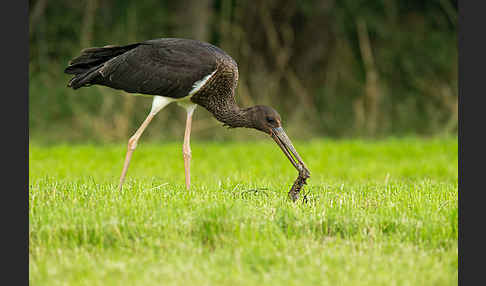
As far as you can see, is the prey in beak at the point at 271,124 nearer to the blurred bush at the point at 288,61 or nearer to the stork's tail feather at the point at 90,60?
the stork's tail feather at the point at 90,60

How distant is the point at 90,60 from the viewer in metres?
8.08

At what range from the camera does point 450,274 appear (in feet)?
15.7

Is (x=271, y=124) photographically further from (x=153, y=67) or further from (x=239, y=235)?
(x=239, y=235)

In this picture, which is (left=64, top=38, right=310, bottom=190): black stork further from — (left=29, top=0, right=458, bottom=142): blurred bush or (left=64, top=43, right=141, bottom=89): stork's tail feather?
(left=29, top=0, right=458, bottom=142): blurred bush

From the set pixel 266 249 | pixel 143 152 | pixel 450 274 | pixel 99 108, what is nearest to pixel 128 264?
pixel 266 249

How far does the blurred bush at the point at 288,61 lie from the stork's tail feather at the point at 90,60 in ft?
25.2

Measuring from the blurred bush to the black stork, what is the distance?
7887mm

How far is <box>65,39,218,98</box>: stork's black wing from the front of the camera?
24.6 feet

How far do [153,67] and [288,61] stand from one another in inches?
428

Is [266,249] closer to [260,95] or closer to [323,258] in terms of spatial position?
[323,258]

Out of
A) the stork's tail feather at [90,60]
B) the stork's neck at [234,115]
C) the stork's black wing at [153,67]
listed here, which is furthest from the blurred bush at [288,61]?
the stork's neck at [234,115]

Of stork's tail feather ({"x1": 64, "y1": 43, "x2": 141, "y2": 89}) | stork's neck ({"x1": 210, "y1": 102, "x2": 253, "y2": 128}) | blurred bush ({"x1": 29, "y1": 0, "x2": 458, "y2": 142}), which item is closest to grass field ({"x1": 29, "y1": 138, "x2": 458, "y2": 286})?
stork's neck ({"x1": 210, "y1": 102, "x2": 253, "y2": 128})

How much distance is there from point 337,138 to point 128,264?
44.0 feet

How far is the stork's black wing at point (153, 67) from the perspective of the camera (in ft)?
24.6
